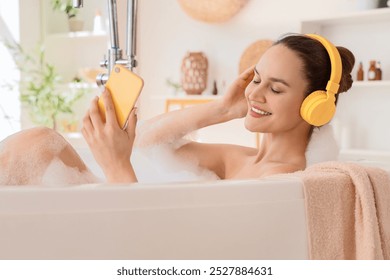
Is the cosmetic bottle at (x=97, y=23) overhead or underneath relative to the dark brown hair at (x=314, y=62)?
underneath

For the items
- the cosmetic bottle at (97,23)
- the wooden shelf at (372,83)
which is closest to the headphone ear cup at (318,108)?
the wooden shelf at (372,83)

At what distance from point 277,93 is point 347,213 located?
39 centimetres

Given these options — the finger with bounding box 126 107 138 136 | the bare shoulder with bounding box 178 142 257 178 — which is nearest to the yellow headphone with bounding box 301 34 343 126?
the bare shoulder with bounding box 178 142 257 178

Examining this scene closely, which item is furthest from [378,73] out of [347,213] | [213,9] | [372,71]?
[347,213]

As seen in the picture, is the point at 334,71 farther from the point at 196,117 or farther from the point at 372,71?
the point at 372,71

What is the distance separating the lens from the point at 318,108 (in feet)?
5.15

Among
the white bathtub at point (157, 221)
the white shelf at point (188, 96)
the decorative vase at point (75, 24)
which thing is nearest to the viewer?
the white bathtub at point (157, 221)

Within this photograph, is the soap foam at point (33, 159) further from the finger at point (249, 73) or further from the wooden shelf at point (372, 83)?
the wooden shelf at point (372, 83)

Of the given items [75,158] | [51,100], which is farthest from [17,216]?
[51,100]

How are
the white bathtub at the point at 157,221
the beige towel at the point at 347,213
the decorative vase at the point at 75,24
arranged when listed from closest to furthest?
1. the white bathtub at the point at 157,221
2. the beige towel at the point at 347,213
3. the decorative vase at the point at 75,24

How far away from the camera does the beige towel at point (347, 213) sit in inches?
52.9

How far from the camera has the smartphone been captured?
1434mm

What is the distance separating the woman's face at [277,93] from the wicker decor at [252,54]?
7.27 ft

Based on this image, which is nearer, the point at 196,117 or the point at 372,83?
the point at 196,117
